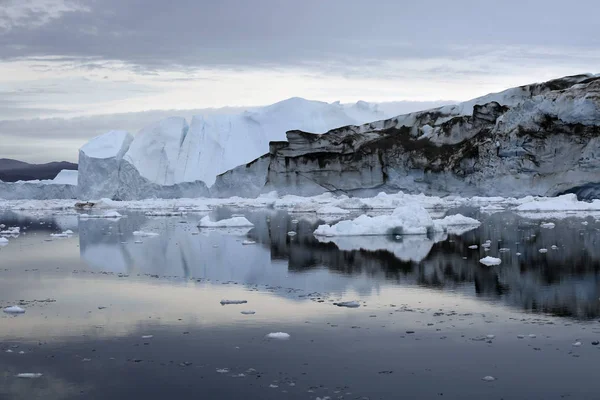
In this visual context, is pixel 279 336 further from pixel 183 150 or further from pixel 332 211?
pixel 183 150

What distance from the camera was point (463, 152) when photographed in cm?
2891

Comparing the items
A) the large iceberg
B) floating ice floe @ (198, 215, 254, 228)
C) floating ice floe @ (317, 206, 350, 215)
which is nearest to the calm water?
floating ice floe @ (198, 215, 254, 228)

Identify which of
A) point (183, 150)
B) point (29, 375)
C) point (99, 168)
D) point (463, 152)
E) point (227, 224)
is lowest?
point (29, 375)

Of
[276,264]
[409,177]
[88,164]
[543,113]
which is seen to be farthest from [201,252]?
[88,164]

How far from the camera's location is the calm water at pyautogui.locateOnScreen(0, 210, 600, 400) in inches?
174

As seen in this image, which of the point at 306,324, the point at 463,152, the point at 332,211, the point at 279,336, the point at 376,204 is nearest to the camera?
the point at 279,336

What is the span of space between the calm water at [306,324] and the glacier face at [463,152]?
571 inches

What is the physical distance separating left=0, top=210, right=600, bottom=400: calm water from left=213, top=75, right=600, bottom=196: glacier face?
14.5 meters

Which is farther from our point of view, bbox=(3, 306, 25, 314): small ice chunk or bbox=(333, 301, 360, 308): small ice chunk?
bbox=(333, 301, 360, 308): small ice chunk

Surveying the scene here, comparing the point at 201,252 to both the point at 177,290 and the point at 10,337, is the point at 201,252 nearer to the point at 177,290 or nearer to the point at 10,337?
the point at 177,290

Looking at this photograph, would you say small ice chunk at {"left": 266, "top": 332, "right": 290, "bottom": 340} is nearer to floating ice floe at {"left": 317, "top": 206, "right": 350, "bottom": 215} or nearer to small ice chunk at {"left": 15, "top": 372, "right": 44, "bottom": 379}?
small ice chunk at {"left": 15, "top": 372, "right": 44, "bottom": 379}

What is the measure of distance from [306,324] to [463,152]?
78.8ft

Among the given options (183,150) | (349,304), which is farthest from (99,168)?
(349,304)

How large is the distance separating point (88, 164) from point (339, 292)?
29.9 metres
